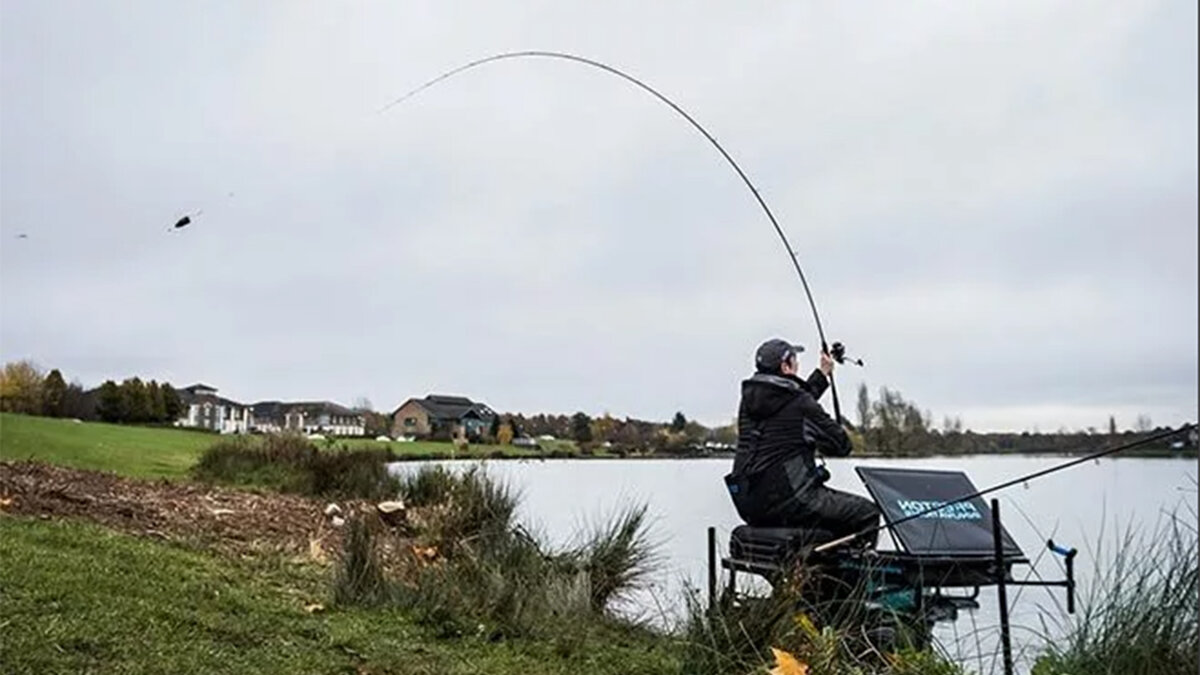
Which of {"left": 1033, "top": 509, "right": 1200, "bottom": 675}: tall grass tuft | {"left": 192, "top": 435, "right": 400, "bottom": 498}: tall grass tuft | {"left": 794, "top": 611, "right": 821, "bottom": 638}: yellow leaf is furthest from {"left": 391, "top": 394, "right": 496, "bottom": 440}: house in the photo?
{"left": 1033, "top": 509, "right": 1200, "bottom": 675}: tall grass tuft

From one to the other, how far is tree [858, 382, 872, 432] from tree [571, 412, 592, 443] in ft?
17.3

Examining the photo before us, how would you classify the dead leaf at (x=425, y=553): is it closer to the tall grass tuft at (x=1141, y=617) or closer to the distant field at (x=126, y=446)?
the distant field at (x=126, y=446)

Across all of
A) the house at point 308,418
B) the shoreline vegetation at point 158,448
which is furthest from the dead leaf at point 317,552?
the house at point 308,418

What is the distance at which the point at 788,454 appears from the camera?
4.32 metres

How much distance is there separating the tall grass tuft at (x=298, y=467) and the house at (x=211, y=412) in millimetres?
1108

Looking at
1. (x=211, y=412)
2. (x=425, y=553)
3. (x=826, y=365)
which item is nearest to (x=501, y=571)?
(x=425, y=553)

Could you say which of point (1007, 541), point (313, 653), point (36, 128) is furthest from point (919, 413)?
point (36, 128)

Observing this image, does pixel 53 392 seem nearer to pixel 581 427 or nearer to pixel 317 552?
pixel 581 427

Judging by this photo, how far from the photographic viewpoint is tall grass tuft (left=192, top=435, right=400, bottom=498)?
12234mm

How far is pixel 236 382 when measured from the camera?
16812 millimetres

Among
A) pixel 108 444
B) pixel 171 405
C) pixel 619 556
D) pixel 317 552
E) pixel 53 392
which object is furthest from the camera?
pixel 108 444

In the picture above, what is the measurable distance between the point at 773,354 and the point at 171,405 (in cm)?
1284

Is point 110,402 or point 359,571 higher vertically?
point 110,402

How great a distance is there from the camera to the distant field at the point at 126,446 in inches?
466
